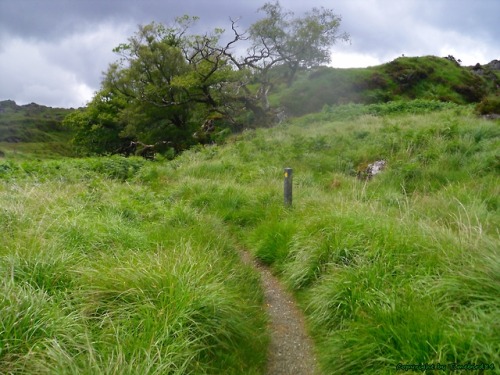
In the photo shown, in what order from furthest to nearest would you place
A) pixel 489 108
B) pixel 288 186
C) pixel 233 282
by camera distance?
pixel 489 108 < pixel 288 186 < pixel 233 282

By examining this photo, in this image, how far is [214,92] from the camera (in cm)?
2719

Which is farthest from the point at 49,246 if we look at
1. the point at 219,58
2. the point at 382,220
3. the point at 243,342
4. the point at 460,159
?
the point at 219,58

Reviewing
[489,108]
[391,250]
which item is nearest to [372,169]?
[391,250]

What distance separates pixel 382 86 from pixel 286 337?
31.8 metres

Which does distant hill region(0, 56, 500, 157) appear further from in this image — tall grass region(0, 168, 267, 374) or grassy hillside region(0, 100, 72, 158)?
grassy hillside region(0, 100, 72, 158)

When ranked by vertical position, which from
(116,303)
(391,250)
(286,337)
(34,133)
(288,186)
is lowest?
(286,337)

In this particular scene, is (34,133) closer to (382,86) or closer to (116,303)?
(382,86)

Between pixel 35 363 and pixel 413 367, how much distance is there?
2.52 meters

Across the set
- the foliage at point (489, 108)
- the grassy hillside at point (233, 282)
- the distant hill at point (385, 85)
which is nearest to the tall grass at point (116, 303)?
the grassy hillside at point (233, 282)

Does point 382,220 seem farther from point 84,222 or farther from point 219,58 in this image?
point 219,58

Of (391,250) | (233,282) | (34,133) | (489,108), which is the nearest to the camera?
(391,250)

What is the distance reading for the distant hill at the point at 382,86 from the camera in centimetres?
2977

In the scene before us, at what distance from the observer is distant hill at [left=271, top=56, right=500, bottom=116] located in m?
29.8

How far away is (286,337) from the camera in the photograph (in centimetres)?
389
